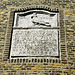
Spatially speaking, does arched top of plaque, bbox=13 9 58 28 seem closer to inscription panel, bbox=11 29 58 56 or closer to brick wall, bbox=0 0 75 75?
brick wall, bbox=0 0 75 75

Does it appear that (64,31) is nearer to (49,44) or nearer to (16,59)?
(49,44)

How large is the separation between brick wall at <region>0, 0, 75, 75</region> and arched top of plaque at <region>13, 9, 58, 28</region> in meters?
0.19

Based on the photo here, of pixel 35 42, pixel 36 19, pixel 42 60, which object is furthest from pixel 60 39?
pixel 36 19

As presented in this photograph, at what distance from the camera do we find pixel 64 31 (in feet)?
18.8

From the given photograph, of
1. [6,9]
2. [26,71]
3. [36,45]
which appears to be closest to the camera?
[26,71]

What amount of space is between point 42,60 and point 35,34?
38.7 inches

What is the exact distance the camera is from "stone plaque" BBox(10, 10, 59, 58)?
529 cm

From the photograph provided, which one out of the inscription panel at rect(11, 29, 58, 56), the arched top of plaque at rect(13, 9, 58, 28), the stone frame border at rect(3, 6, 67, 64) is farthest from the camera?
the arched top of plaque at rect(13, 9, 58, 28)

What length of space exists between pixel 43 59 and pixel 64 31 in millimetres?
1303

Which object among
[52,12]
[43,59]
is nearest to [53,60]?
[43,59]

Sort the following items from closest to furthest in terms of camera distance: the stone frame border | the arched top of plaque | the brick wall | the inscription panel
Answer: the brick wall
the stone frame border
the inscription panel
the arched top of plaque

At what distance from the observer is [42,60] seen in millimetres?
5148

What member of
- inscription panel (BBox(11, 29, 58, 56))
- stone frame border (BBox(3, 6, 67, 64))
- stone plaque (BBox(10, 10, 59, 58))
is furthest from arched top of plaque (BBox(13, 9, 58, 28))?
inscription panel (BBox(11, 29, 58, 56))

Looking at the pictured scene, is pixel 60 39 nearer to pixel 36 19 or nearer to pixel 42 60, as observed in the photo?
pixel 42 60
